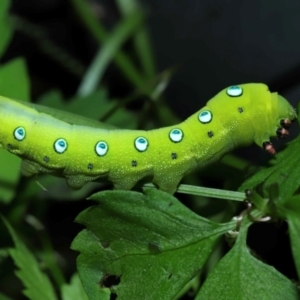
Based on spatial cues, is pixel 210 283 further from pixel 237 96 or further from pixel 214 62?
pixel 214 62

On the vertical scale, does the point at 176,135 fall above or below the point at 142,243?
above

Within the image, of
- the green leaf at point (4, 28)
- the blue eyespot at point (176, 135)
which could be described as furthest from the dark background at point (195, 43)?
the blue eyespot at point (176, 135)

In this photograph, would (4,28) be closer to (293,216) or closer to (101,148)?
(101,148)

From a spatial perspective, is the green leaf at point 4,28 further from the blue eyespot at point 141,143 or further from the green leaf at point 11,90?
the blue eyespot at point 141,143

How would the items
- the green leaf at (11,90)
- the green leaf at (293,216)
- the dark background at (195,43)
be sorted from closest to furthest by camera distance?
the green leaf at (293,216), the green leaf at (11,90), the dark background at (195,43)

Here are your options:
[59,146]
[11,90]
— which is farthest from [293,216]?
[11,90]
